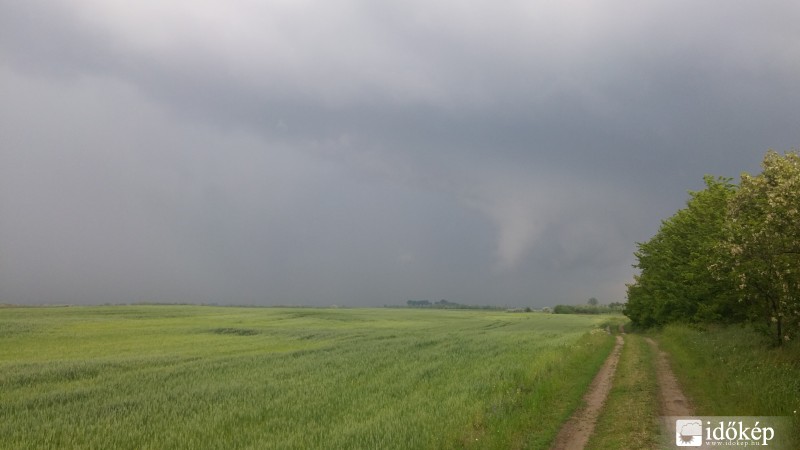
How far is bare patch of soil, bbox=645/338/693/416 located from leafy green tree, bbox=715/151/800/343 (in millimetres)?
4328

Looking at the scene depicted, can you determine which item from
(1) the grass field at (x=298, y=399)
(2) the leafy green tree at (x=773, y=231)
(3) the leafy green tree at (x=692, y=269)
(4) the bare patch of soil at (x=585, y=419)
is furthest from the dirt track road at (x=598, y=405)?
(3) the leafy green tree at (x=692, y=269)

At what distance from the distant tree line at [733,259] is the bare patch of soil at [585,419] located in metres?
6.52

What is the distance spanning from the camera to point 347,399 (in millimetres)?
16141

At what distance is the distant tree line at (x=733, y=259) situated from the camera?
53.6 feet

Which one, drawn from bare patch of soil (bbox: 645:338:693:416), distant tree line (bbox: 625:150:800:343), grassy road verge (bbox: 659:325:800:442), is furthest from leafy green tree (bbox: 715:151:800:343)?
bare patch of soil (bbox: 645:338:693:416)

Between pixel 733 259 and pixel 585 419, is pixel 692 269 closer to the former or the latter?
pixel 733 259

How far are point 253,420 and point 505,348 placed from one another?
867 inches

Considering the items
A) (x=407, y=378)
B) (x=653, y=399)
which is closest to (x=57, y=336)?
(x=407, y=378)

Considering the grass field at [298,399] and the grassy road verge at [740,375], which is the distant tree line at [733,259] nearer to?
the grassy road verge at [740,375]

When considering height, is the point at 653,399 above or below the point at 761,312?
below

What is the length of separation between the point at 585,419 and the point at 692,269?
33.0 m

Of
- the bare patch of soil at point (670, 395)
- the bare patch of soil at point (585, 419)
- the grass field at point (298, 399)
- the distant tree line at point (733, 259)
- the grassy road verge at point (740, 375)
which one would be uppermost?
the distant tree line at point (733, 259)

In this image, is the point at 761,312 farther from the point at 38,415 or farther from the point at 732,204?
the point at 38,415

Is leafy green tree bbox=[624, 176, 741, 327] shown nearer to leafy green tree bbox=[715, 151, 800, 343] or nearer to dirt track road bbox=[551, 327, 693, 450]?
leafy green tree bbox=[715, 151, 800, 343]
